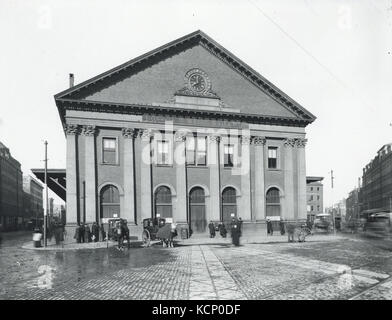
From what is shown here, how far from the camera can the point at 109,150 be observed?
2883 cm

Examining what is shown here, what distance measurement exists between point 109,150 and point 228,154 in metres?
9.54

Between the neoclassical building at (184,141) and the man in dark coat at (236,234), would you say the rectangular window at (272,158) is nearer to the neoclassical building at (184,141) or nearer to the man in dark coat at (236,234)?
the neoclassical building at (184,141)

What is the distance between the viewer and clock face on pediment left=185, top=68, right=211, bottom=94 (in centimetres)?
3098

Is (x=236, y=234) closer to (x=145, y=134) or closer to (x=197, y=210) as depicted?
(x=197, y=210)

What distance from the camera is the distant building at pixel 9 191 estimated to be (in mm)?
73250

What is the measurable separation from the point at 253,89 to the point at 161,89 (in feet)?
26.2

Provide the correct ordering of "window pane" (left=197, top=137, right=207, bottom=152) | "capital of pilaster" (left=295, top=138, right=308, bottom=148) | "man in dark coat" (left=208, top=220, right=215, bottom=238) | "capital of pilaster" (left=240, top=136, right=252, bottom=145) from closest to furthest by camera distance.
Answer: "man in dark coat" (left=208, top=220, right=215, bottom=238), "window pane" (left=197, top=137, right=207, bottom=152), "capital of pilaster" (left=240, top=136, right=252, bottom=145), "capital of pilaster" (left=295, top=138, right=308, bottom=148)

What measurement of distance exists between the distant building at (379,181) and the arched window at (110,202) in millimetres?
57594

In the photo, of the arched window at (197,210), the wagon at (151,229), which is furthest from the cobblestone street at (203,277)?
the arched window at (197,210)

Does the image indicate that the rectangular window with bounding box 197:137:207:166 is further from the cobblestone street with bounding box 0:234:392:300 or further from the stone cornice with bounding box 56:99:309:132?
the cobblestone street with bounding box 0:234:392:300

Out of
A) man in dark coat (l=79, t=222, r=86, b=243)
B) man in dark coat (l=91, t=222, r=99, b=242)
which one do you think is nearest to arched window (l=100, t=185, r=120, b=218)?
man in dark coat (l=91, t=222, r=99, b=242)

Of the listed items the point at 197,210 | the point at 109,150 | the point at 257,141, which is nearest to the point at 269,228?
the point at 197,210

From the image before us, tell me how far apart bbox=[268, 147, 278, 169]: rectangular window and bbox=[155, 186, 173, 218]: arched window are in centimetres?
926
